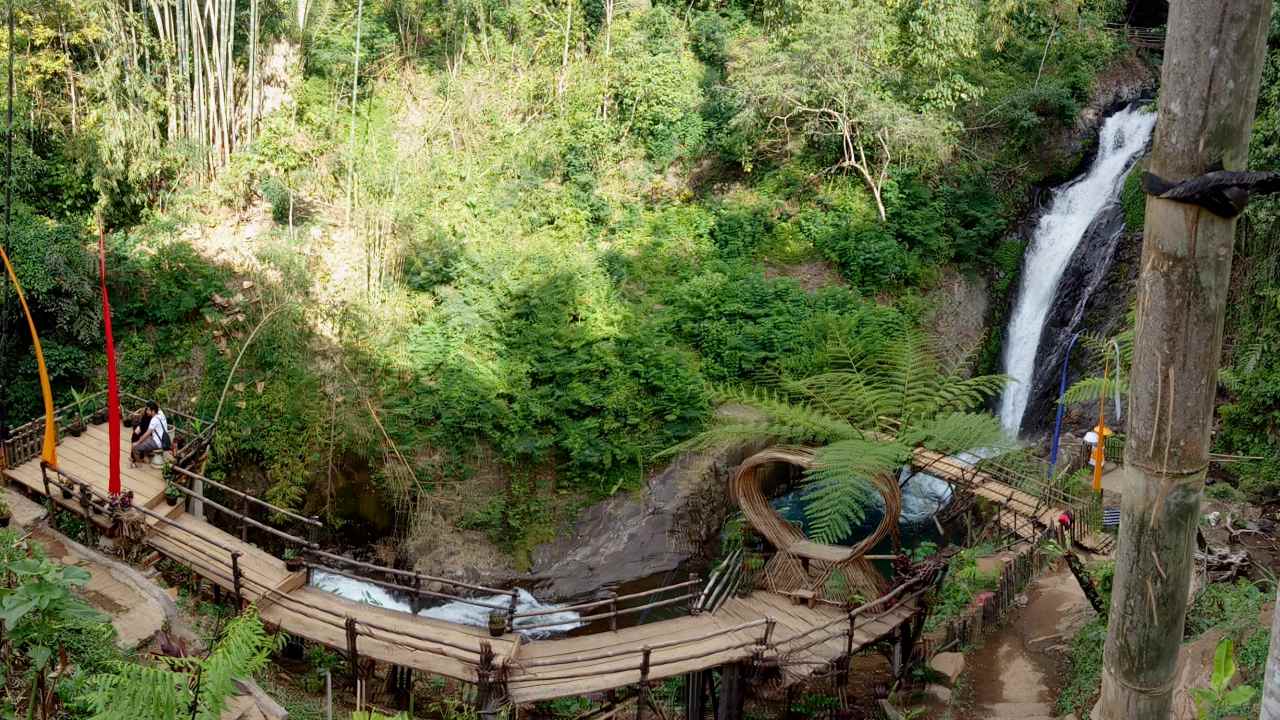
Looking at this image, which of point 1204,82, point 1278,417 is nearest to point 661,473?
point 1278,417

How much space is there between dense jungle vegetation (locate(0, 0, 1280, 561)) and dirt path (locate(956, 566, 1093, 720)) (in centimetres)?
476

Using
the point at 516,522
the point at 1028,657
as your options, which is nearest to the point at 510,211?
the point at 516,522

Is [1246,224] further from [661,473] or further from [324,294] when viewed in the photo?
[324,294]

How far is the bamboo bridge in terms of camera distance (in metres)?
9.02

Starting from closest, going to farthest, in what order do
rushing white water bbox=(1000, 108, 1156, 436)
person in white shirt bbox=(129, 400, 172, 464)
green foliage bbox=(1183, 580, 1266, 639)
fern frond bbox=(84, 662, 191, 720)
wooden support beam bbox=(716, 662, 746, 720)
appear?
fern frond bbox=(84, 662, 191, 720), green foliage bbox=(1183, 580, 1266, 639), wooden support beam bbox=(716, 662, 746, 720), person in white shirt bbox=(129, 400, 172, 464), rushing white water bbox=(1000, 108, 1156, 436)

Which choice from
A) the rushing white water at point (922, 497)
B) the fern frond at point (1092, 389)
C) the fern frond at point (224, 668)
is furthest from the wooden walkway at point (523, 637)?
the rushing white water at point (922, 497)

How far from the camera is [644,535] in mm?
13891

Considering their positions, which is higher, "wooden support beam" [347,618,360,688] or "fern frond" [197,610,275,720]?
"fern frond" [197,610,275,720]

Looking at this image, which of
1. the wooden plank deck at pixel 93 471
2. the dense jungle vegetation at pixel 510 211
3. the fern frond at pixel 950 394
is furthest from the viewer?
the dense jungle vegetation at pixel 510 211

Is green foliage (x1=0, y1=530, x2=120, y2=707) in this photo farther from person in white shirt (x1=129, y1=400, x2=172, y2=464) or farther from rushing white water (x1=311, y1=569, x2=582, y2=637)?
rushing white water (x1=311, y1=569, x2=582, y2=637)

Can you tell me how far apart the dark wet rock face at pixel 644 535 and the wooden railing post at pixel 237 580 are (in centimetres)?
454

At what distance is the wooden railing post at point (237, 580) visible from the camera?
9.31m

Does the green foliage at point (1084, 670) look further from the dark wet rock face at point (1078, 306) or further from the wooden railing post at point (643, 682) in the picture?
the dark wet rock face at point (1078, 306)

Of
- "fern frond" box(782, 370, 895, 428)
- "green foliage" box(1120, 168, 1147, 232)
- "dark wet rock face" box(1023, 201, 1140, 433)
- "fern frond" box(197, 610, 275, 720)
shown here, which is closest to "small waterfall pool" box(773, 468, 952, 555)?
"dark wet rock face" box(1023, 201, 1140, 433)
